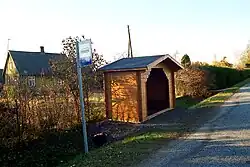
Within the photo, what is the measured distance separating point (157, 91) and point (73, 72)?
677 cm

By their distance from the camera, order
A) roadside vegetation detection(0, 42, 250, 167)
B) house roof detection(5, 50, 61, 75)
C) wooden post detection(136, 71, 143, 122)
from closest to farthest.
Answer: roadside vegetation detection(0, 42, 250, 167)
wooden post detection(136, 71, 143, 122)
house roof detection(5, 50, 61, 75)

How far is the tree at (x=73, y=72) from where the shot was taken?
1252 cm

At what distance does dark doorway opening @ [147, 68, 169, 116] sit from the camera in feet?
56.7

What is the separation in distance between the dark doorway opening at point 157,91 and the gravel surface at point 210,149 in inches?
273

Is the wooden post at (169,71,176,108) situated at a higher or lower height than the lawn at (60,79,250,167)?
higher

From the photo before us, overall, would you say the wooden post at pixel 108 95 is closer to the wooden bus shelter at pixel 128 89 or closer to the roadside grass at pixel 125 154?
the wooden bus shelter at pixel 128 89

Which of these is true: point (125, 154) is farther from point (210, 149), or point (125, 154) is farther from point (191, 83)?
point (191, 83)

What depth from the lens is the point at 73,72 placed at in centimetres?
1270

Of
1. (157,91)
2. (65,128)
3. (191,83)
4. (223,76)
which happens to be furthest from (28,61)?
(65,128)

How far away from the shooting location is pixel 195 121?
11508 millimetres

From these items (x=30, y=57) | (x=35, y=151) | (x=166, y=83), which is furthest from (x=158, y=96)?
(x=30, y=57)

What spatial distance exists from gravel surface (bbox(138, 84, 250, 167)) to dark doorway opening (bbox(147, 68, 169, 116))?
22.7ft

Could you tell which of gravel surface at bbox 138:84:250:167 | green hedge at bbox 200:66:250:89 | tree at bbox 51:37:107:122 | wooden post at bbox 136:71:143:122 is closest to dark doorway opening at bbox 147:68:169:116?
wooden post at bbox 136:71:143:122

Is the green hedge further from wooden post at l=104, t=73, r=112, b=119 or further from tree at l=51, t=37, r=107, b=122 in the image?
tree at l=51, t=37, r=107, b=122
